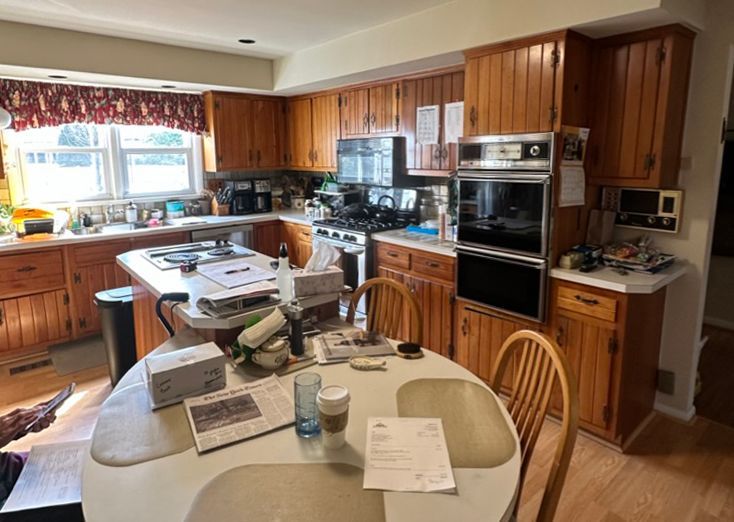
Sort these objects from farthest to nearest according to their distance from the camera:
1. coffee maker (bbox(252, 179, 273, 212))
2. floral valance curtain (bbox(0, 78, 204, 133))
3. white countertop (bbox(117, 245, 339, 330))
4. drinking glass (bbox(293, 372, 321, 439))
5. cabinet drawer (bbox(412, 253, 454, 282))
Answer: coffee maker (bbox(252, 179, 273, 212)) → floral valance curtain (bbox(0, 78, 204, 133)) → cabinet drawer (bbox(412, 253, 454, 282)) → white countertop (bbox(117, 245, 339, 330)) → drinking glass (bbox(293, 372, 321, 439))

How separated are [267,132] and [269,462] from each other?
445 cm

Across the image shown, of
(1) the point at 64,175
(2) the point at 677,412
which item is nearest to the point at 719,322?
(2) the point at 677,412

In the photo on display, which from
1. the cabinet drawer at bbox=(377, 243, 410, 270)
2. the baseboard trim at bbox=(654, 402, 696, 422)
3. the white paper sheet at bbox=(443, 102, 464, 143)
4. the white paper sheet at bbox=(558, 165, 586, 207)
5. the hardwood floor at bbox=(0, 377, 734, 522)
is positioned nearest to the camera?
the hardwood floor at bbox=(0, 377, 734, 522)

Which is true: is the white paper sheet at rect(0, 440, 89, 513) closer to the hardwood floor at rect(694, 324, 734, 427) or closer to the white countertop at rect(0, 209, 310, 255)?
the white countertop at rect(0, 209, 310, 255)

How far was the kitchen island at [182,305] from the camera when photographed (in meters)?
1.90

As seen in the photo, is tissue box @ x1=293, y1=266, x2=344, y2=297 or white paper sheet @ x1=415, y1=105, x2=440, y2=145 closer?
tissue box @ x1=293, y1=266, x2=344, y2=297

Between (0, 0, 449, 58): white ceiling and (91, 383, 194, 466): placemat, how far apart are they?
246cm

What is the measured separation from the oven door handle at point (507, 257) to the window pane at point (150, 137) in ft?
11.1

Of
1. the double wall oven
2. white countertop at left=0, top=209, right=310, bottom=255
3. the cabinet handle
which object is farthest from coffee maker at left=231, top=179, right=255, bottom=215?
the cabinet handle

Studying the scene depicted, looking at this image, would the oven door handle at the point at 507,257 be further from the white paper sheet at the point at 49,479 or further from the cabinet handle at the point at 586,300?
the white paper sheet at the point at 49,479

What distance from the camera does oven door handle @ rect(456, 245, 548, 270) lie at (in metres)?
2.69

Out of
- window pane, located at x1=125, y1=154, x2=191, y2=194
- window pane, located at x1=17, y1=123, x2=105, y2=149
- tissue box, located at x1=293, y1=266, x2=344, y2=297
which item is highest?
window pane, located at x1=17, y1=123, x2=105, y2=149

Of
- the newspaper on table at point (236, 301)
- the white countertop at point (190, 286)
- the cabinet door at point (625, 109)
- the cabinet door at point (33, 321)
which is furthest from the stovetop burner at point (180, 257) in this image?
the cabinet door at point (625, 109)

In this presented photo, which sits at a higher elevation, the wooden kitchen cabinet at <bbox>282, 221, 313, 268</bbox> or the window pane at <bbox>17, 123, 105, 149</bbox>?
the window pane at <bbox>17, 123, 105, 149</bbox>
